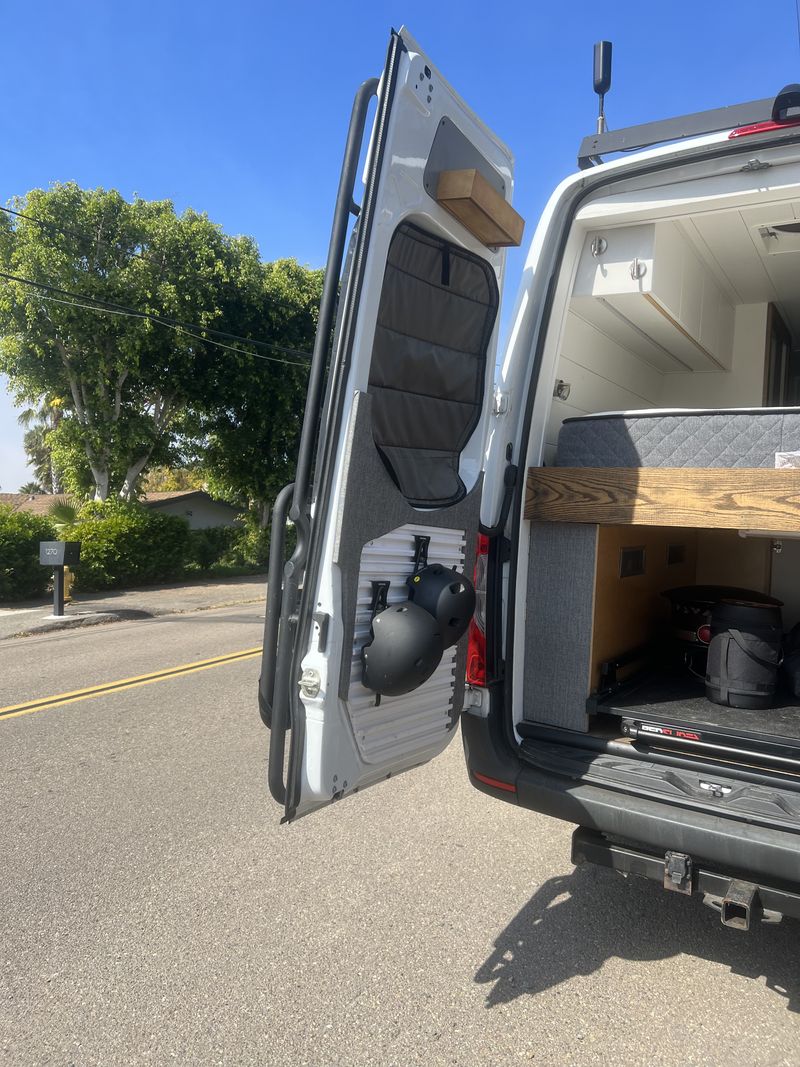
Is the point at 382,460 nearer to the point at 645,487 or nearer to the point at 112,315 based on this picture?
the point at 645,487

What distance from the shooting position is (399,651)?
2305mm

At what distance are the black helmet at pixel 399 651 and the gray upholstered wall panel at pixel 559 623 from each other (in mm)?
801

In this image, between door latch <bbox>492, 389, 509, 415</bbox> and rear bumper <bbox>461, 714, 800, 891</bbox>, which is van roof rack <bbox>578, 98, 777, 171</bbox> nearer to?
door latch <bbox>492, 389, 509, 415</bbox>

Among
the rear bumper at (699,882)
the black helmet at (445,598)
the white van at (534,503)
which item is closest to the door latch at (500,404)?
the white van at (534,503)

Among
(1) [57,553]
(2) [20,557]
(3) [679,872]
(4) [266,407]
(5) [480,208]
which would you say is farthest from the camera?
(4) [266,407]

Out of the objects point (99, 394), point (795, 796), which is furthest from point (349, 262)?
point (99, 394)

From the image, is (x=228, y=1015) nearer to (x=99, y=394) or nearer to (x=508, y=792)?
(x=508, y=792)

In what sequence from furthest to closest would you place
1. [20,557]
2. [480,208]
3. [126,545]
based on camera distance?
[126,545] < [20,557] < [480,208]

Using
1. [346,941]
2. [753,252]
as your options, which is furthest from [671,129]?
[346,941]

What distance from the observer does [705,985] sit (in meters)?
2.62

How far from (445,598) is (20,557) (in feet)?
41.9

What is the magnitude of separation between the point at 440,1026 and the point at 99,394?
18.7 metres

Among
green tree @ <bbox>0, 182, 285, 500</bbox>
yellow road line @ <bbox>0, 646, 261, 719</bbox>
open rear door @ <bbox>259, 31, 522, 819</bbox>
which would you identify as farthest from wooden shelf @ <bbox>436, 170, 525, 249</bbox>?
green tree @ <bbox>0, 182, 285, 500</bbox>

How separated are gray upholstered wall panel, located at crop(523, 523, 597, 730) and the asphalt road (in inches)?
31.7
